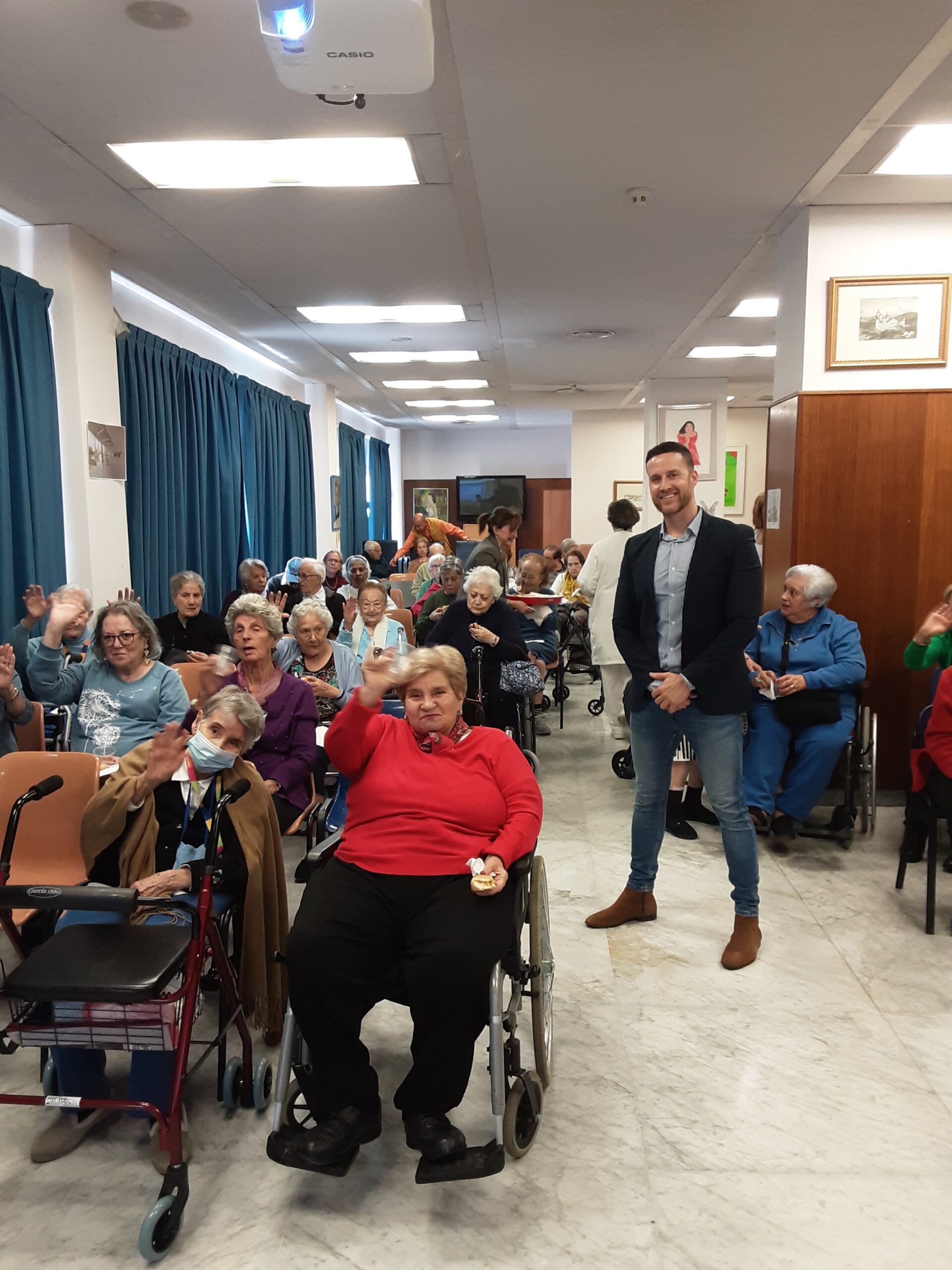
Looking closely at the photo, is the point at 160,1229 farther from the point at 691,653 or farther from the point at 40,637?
the point at 40,637

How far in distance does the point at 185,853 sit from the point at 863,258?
153 inches

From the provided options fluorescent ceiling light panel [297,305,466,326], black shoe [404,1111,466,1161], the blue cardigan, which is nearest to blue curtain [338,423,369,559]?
fluorescent ceiling light panel [297,305,466,326]

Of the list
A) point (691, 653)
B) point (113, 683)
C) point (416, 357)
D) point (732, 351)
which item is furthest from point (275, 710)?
point (732, 351)

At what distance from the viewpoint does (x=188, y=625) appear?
5125 millimetres

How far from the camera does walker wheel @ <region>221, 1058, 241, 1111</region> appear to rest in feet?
6.86

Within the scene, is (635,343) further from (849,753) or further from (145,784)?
(145,784)

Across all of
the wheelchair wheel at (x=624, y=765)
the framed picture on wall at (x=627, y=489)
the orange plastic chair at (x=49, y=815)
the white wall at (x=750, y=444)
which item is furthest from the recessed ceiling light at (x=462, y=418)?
the orange plastic chair at (x=49, y=815)

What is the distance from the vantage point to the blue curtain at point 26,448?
4105 millimetres

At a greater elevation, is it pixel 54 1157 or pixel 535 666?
pixel 535 666

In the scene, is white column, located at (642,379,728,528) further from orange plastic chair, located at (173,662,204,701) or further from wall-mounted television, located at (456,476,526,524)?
orange plastic chair, located at (173,662,204,701)

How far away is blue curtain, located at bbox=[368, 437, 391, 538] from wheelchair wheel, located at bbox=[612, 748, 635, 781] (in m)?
9.41

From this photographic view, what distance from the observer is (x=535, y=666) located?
418 centimetres

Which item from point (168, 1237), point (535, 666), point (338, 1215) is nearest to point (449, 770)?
point (338, 1215)

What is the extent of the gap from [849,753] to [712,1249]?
246cm
